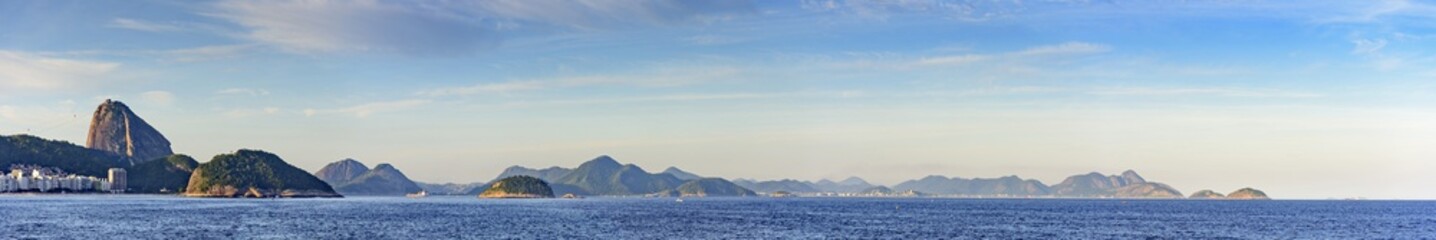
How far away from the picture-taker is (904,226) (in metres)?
151

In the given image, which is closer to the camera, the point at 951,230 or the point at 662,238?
the point at 662,238

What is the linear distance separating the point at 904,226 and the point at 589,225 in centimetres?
4401

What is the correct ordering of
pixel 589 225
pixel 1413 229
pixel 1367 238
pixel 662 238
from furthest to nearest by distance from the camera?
1. pixel 1413 229
2. pixel 589 225
3. pixel 1367 238
4. pixel 662 238

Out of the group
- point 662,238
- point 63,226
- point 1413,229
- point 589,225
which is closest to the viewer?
point 662,238

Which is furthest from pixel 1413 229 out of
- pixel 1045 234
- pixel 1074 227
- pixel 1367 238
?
pixel 1045 234

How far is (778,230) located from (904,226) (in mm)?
24608

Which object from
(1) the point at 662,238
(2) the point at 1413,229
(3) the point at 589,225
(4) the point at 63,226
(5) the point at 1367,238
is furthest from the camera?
(2) the point at 1413,229

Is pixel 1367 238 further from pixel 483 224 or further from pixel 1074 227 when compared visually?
pixel 483 224

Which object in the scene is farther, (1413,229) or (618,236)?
(1413,229)

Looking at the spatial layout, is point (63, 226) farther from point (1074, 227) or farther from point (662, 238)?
point (1074, 227)

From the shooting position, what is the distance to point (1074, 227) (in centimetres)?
15212

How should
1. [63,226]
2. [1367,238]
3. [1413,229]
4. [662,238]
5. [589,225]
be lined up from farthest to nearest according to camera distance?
1. [1413,229]
2. [589,225]
3. [1367,238]
4. [63,226]
5. [662,238]

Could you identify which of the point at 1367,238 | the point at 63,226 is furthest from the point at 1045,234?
the point at 63,226

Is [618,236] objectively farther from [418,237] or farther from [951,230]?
[951,230]
